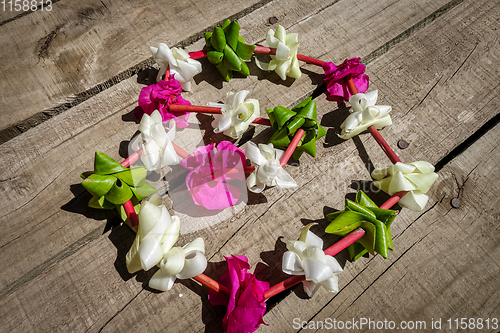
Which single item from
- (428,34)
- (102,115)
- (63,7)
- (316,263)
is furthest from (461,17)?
(63,7)

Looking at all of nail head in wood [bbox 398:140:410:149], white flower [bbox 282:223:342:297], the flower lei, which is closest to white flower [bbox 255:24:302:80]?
the flower lei

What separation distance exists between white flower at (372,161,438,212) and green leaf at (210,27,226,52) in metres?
0.50

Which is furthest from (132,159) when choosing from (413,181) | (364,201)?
(413,181)

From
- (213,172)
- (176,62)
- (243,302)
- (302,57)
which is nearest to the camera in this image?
(243,302)

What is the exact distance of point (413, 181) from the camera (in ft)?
2.31

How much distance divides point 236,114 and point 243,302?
389 mm

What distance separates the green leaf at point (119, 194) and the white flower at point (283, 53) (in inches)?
18.9

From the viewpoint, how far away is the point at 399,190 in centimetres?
69

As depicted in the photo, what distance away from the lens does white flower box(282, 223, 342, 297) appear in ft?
1.93

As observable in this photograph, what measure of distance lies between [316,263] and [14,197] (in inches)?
26.4

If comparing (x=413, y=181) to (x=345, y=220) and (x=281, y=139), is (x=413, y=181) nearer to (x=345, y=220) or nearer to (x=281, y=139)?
(x=345, y=220)

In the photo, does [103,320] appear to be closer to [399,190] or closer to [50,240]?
[50,240]

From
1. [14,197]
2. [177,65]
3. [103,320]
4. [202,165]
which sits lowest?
[103,320]

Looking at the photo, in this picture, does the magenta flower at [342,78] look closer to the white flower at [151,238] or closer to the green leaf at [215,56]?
the green leaf at [215,56]
